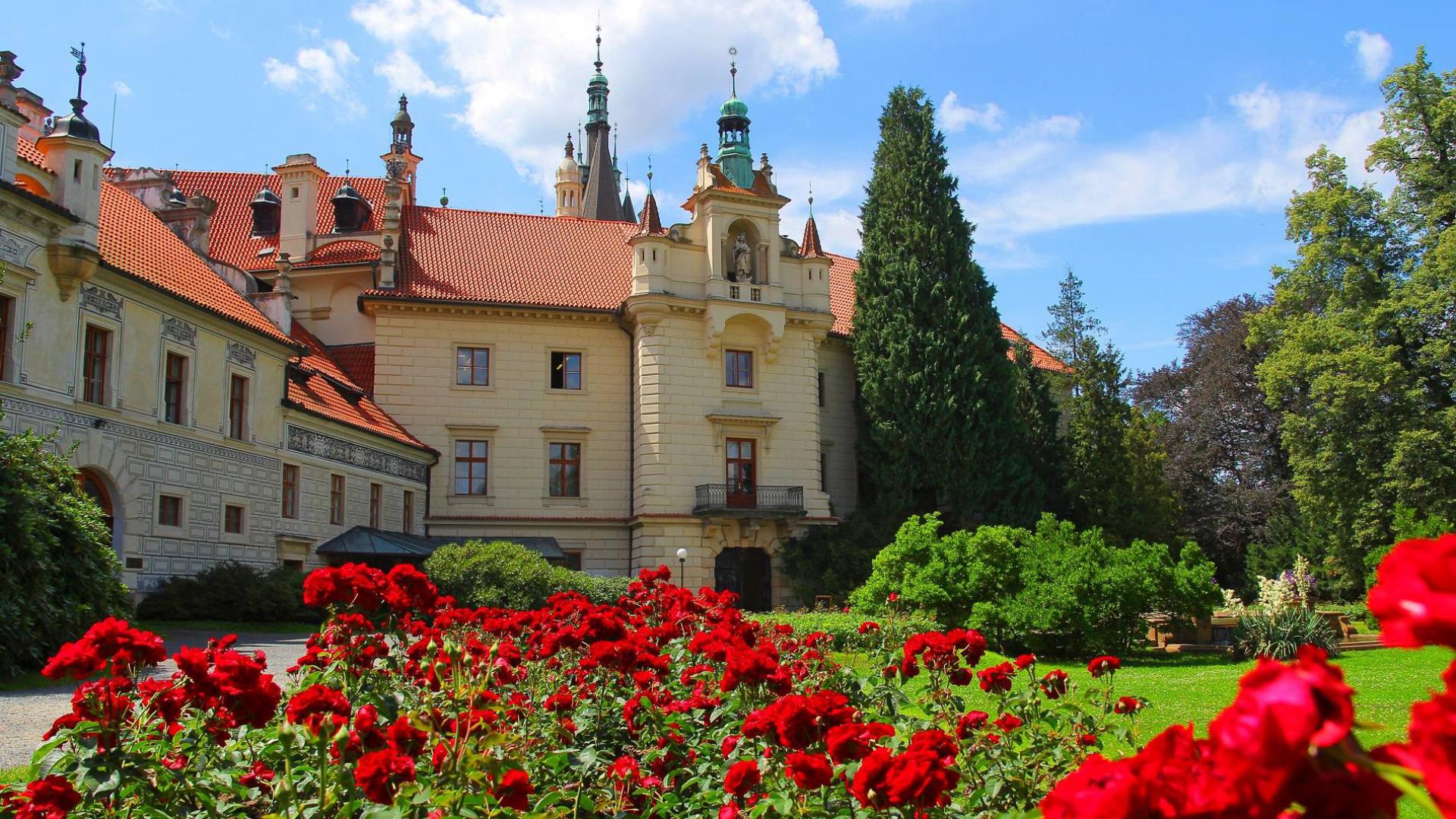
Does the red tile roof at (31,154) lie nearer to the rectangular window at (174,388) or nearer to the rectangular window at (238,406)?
the rectangular window at (174,388)

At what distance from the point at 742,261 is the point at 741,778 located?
115 feet

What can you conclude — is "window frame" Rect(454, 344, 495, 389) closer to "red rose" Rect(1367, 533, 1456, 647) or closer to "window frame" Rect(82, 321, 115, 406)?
Answer: "window frame" Rect(82, 321, 115, 406)

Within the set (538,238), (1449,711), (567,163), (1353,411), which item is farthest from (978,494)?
(567,163)

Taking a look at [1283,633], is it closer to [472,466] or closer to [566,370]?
[566,370]

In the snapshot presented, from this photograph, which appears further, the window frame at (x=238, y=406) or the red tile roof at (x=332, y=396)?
the red tile roof at (x=332, y=396)

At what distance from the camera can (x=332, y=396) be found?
106 feet

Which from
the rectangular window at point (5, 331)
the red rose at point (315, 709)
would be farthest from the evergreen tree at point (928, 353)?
the red rose at point (315, 709)

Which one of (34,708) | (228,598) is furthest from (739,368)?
(34,708)

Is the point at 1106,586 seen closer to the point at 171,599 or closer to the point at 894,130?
the point at 171,599

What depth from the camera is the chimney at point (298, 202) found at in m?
38.9

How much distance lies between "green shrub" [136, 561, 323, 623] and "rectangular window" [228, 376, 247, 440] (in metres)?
3.10

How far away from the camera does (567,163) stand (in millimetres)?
87500

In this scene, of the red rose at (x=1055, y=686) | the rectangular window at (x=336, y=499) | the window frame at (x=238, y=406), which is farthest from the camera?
the rectangular window at (x=336, y=499)

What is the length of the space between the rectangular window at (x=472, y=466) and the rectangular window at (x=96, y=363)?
1514cm
